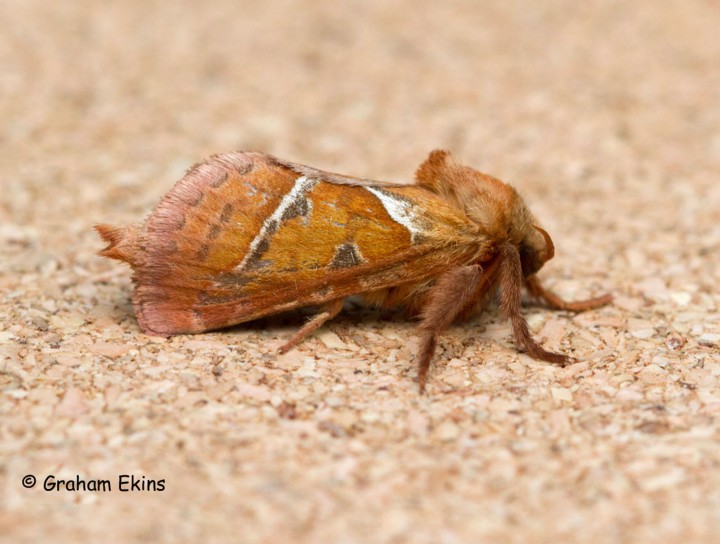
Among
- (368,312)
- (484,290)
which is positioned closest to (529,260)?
(484,290)

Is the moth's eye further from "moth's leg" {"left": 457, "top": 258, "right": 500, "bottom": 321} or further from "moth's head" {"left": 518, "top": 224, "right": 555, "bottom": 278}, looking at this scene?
"moth's leg" {"left": 457, "top": 258, "right": 500, "bottom": 321}

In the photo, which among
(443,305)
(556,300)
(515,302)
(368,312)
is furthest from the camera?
(556,300)

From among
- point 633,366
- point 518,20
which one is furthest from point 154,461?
point 518,20

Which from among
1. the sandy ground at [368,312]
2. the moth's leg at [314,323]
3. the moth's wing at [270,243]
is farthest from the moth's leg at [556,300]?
the moth's leg at [314,323]

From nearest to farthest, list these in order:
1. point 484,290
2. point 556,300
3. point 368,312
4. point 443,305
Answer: point 443,305 < point 484,290 < point 368,312 < point 556,300

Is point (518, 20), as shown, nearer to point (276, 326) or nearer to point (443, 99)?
point (443, 99)

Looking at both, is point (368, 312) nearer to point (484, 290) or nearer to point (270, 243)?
point (484, 290)
